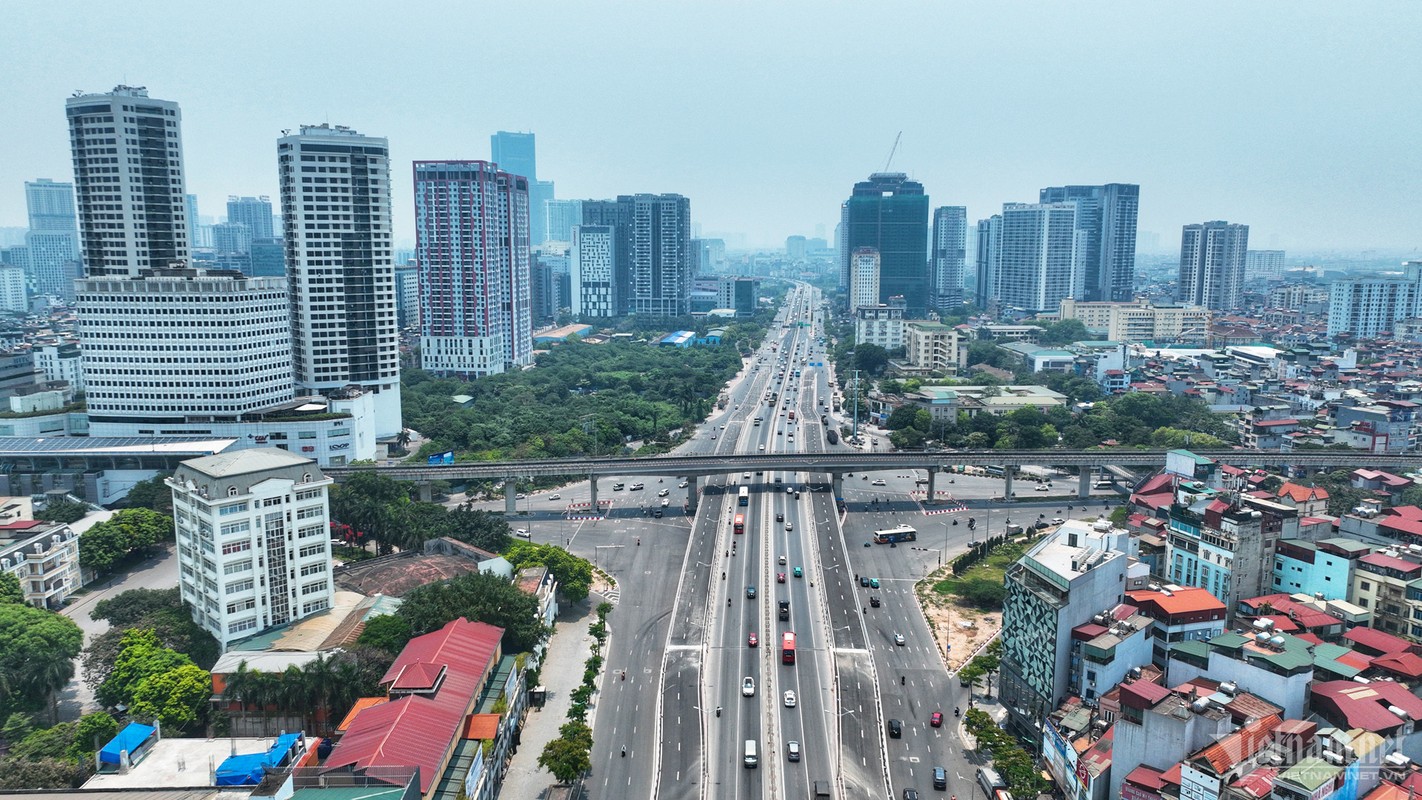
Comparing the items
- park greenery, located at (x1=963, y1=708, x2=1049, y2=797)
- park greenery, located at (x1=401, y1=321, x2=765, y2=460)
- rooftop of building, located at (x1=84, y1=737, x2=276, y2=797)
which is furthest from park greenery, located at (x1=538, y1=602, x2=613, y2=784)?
park greenery, located at (x1=401, y1=321, x2=765, y2=460)

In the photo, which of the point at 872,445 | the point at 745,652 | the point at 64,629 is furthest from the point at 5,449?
the point at 872,445

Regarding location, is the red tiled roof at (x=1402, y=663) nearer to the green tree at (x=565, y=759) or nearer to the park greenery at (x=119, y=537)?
the green tree at (x=565, y=759)

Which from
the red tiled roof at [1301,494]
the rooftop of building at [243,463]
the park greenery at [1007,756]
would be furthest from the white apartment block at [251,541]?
the red tiled roof at [1301,494]

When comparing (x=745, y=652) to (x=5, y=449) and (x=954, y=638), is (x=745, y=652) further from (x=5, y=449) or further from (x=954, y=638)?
(x=5, y=449)

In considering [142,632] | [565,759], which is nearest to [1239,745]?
[565,759]

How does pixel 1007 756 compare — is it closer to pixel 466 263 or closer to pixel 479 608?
pixel 479 608
